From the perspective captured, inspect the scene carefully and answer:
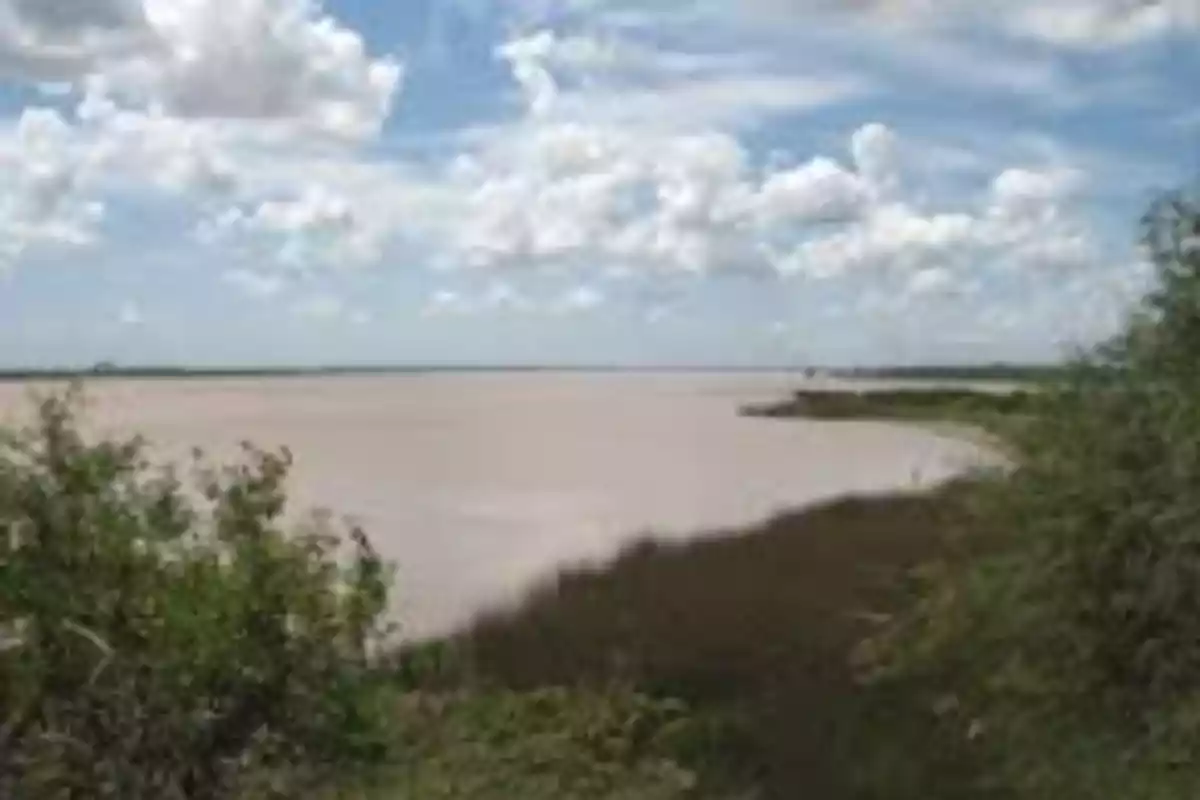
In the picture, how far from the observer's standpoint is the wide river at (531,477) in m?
42.5

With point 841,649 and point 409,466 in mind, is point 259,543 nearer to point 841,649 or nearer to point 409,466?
point 841,649

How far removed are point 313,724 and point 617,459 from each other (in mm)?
80580

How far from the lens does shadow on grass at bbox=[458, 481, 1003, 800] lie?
24.0m

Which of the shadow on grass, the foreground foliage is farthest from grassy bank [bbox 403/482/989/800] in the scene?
the foreground foliage

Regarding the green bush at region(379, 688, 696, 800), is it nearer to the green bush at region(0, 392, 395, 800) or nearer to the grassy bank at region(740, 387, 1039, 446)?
the green bush at region(0, 392, 395, 800)

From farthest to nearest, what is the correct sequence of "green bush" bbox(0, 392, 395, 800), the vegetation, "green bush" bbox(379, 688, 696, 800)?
"green bush" bbox(379, 688, 696, 800)
the vegetation
"green bush" bbox(0, 392, 395, 800)

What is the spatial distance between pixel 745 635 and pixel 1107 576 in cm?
1228

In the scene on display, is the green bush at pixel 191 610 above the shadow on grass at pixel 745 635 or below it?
above

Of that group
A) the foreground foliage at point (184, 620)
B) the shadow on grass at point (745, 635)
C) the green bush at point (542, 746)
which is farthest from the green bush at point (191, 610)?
the shadow on grass at point (745, 635)

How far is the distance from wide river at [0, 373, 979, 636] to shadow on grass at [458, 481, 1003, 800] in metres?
1.76

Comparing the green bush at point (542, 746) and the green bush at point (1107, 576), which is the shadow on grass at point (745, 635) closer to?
the green bush at point (542, 746)

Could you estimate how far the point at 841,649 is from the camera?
29.4 meters

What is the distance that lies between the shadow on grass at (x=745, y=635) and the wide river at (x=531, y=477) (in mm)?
1759

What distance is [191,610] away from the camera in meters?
11.5
